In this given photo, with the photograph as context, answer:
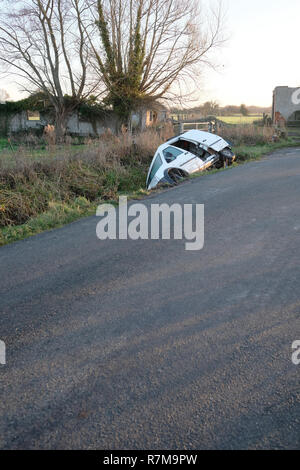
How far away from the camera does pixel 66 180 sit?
1045 cm

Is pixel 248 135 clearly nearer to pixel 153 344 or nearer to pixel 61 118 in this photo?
pixel 61 118

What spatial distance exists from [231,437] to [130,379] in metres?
0.82

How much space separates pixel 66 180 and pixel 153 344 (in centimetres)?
825

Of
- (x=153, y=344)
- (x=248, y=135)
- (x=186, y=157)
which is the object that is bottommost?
(x=153, y=344)

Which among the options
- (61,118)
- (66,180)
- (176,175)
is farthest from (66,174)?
(61,118)

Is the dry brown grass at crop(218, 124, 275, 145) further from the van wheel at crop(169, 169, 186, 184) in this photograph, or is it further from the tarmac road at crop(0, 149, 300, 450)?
the tarmac road at crop(0, 149, 300, 450)

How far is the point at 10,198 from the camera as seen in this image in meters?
8.69

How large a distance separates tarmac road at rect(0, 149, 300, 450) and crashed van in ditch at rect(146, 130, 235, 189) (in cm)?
624

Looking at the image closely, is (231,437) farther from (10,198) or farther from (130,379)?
(10,198)

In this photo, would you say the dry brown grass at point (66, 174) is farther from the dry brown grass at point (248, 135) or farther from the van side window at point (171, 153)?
the dry brown grass at point (248, 135)

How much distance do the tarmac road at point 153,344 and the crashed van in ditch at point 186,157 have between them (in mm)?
6244

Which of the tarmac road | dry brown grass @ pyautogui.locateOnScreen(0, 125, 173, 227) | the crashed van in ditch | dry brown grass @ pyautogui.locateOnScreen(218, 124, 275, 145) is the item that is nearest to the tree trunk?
dry brown grass @ pyautogui.locateOnScreen(218, 124, 275, 145)

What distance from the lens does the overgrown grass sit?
7.76 meters

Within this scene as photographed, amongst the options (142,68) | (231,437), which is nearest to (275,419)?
(231,437)
